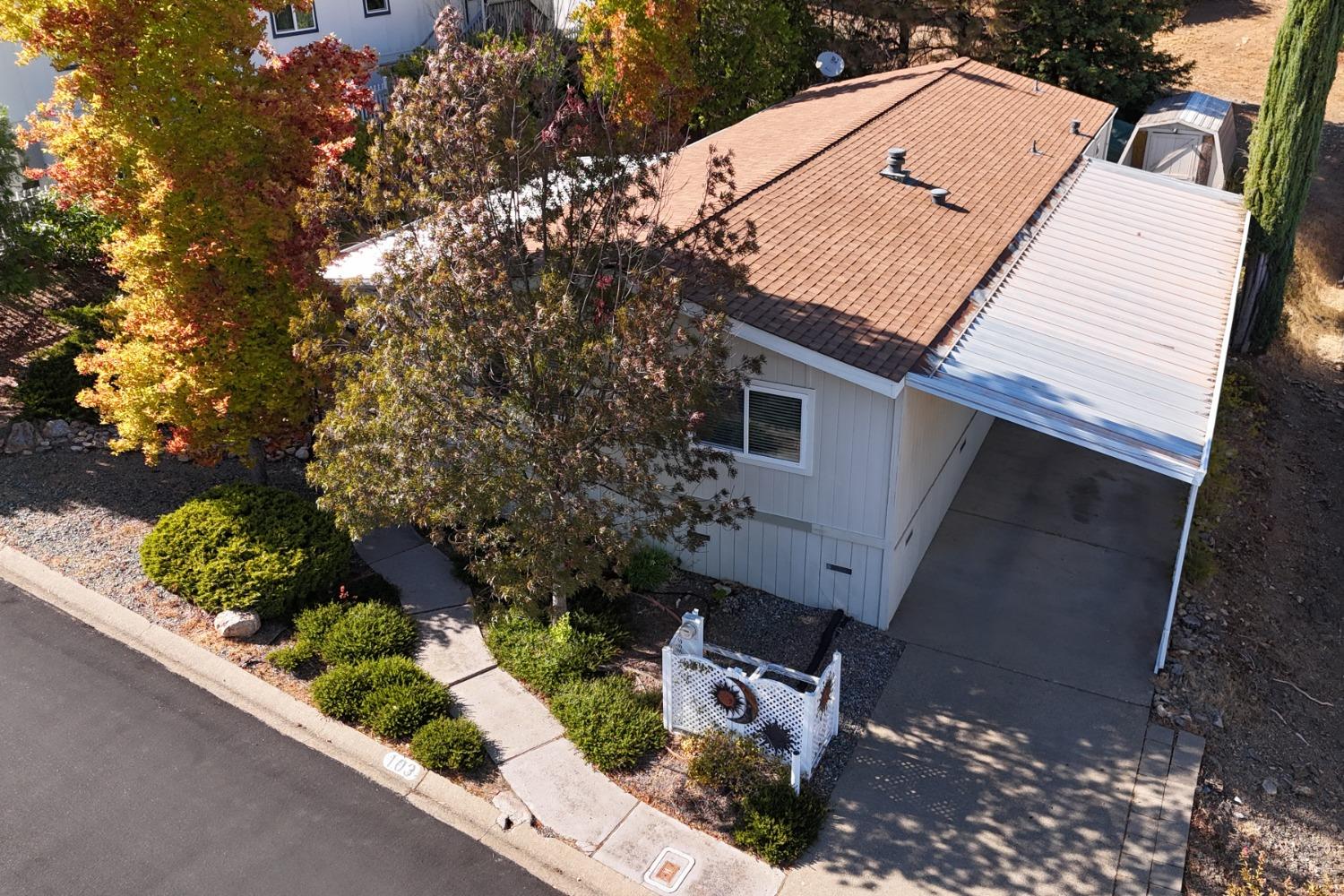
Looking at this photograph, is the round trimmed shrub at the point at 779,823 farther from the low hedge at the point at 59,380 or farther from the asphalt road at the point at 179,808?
the low hedge at the point at 59,380

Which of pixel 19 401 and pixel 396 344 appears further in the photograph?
pixel 19 401

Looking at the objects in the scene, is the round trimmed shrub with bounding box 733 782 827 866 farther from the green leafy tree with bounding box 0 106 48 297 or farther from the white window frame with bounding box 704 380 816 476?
the green leafy tree with bounding box 0 106 48 297

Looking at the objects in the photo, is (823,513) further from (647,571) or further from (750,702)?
(750,702)

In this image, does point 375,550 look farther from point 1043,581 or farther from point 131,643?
point 1043,581

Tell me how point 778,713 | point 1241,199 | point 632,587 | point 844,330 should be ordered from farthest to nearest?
point 1241,199, point 632,587, point 844,330, point 778,713

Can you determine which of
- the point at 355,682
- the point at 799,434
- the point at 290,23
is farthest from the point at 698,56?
the point at 355,682

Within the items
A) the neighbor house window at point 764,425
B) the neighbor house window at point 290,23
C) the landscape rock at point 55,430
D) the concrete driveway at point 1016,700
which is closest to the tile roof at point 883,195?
the neighbor house window at point 764,425

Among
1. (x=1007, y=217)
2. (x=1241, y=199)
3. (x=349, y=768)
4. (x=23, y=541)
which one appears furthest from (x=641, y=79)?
(x=349, y=768)
